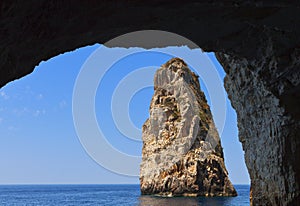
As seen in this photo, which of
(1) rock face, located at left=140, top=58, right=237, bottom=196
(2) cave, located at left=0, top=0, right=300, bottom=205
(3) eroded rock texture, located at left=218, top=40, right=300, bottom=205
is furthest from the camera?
(1) rock face, located at left=140, top=58, right=237, bottom=196

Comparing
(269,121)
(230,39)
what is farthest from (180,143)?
(230,39)

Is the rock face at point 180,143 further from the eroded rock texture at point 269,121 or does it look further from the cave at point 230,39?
the cave at point 230,39

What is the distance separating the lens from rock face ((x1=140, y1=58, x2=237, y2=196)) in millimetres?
65562

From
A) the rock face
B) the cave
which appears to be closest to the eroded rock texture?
the cave

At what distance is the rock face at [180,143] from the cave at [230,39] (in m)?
52.7

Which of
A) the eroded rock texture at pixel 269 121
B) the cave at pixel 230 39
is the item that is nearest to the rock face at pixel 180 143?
the eroded rock texture at pixel 269 121

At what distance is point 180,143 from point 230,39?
6054 centimetres

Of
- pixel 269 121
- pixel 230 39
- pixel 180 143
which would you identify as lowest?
pixel 269 121

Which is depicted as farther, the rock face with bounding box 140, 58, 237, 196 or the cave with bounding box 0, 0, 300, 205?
the rock face with bounding box 140, 58, 237, 196

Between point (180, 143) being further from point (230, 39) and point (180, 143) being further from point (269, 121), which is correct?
point (230, 39)

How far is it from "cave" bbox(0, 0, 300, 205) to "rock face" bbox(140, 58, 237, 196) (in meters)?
52.7

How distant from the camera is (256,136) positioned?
13578mm

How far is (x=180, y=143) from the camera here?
6812 cm

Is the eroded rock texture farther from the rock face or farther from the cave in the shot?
the rock face
